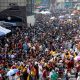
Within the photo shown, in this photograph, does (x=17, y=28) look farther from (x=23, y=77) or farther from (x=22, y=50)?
(x=23, y=77)

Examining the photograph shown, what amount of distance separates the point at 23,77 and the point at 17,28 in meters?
19.1

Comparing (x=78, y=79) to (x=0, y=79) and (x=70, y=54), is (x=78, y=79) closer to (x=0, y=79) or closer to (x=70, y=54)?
(x=0, y=79)

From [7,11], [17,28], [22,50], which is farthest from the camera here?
[7,11]

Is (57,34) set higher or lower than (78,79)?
lower

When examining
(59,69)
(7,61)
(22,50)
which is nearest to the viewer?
(59,69)

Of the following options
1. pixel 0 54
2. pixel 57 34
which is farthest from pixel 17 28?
pixel 0 54

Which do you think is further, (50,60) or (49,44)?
(49,44)

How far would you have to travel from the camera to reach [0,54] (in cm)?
2488

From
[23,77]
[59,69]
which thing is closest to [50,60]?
[59,69]

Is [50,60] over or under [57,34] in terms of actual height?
over

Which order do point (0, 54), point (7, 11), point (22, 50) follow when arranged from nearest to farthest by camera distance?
point (0, 54) < point (22, 50) < point (7, 11)

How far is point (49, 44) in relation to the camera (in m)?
29.2

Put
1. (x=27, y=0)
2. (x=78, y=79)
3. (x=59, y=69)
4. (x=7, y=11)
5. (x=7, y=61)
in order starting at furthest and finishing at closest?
(x=27, y=0) < (x=7, y=11) < (x=7, y=61) < (x=59, y=69) < (x=78, y=79)

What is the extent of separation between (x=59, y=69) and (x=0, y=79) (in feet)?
10.6
